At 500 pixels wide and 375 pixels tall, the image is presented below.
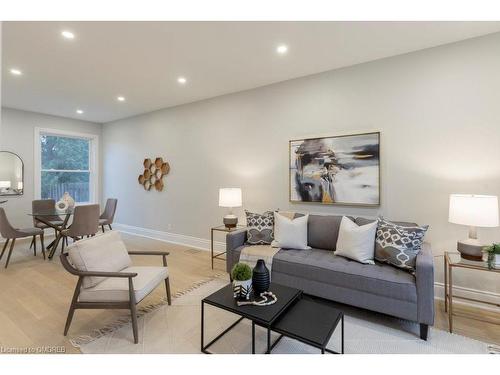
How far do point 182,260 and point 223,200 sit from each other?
4.01ft

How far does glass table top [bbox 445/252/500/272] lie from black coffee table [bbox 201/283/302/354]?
144 cm

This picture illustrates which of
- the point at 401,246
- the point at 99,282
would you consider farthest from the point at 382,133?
the point at 99,282

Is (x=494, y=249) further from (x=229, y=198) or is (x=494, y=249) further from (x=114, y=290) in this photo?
(x=114, y=290)

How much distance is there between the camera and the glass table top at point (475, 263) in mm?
2136

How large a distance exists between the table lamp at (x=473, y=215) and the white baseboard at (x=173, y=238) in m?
3.29

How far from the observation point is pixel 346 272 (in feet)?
7.97

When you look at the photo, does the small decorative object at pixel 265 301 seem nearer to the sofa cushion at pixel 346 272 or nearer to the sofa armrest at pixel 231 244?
the sofa cushion at pixel 346 272

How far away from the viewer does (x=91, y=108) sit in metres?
5.28

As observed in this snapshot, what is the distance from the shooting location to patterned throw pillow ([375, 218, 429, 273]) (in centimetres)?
237

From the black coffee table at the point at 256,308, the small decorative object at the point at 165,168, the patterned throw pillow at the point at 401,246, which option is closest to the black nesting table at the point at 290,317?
the black coffee table at the point at 256,308

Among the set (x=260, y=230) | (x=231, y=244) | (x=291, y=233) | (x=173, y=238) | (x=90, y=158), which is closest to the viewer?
(x=291, y=233)

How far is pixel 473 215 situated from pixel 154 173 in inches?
203
